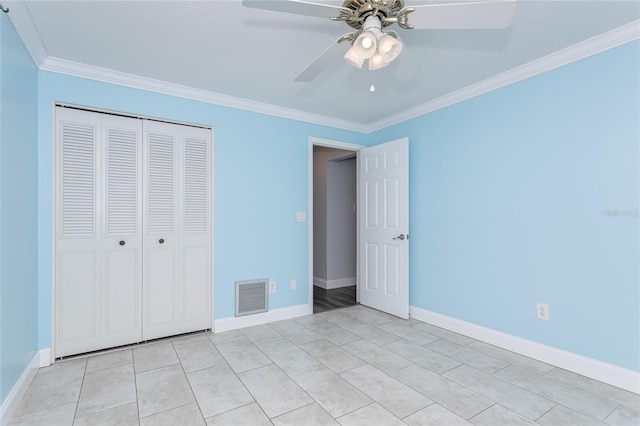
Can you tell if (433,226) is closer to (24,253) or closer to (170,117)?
(170,117)

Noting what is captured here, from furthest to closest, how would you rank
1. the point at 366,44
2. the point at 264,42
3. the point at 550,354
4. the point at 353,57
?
the point at 550,354
the point at 264,42
the point at 353,57
the point at 366,44

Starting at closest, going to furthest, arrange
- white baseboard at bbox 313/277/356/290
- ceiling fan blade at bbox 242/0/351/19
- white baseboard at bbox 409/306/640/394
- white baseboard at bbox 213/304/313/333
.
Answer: ceiling fan blade at bbox 242/0/351/19
white baseboard at bbox 409/306/640/394
white baseboard at bbox 213/304/313/333
white baseboard at bbox 313/277/356/290

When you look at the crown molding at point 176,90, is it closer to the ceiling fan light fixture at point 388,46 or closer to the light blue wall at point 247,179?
the light blue wall at point 247,179

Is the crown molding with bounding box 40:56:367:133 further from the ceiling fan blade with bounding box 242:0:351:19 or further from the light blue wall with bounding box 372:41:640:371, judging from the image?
the ceiling fan blade with bounding box 242:0:351:19

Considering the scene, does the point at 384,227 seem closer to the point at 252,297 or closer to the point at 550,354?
the point at 252,297

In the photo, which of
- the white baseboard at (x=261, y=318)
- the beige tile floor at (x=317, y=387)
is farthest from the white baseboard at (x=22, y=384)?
the white baseboard at (x=261, y=318)

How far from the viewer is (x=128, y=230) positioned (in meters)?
2.88

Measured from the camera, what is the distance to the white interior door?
3.62m

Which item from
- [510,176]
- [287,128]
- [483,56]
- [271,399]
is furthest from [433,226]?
[271,399]

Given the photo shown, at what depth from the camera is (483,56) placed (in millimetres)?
2490

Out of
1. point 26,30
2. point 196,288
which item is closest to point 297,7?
point 26,30

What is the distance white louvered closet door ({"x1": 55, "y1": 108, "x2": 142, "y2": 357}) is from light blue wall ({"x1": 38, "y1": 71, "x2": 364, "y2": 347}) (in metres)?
0.15

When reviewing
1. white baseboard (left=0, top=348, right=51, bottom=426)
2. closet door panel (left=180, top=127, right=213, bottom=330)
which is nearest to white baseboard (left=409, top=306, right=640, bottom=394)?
closet door panel (left=180, top=127, right=213, bottom=330)

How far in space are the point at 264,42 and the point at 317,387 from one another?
2410 millimetres
